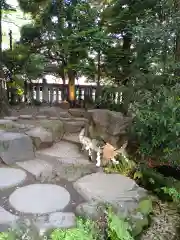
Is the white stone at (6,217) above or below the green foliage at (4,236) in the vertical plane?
above

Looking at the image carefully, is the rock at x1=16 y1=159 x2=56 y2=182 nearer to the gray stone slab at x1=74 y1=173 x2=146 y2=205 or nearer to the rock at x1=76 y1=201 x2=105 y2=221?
the gray stone slab at x1=74 y1=173 x2=146 y2=205

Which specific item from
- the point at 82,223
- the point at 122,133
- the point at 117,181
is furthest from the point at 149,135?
the point at 82,223

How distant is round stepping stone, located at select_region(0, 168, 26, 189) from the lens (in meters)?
2.31

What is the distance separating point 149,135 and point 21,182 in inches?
72.8

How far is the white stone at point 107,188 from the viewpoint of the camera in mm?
2203

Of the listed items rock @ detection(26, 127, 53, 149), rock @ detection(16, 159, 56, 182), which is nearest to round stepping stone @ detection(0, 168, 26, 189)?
rock @ detection(16, 159, 56, 182)

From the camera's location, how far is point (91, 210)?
198 cm

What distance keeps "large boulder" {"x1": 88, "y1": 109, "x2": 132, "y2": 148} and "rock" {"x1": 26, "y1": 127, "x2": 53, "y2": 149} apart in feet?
2.50

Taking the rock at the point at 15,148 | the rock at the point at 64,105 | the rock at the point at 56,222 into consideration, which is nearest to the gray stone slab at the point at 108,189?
the rock at the point at 56,222

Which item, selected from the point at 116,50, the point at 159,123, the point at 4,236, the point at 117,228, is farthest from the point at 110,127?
the point at 116,50

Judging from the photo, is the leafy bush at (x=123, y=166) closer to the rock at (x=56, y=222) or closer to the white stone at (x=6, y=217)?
the rock at (x=56, y=222)

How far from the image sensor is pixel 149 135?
10.7 feet

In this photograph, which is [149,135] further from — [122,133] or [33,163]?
[33,163]

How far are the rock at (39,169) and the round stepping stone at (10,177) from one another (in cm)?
12
